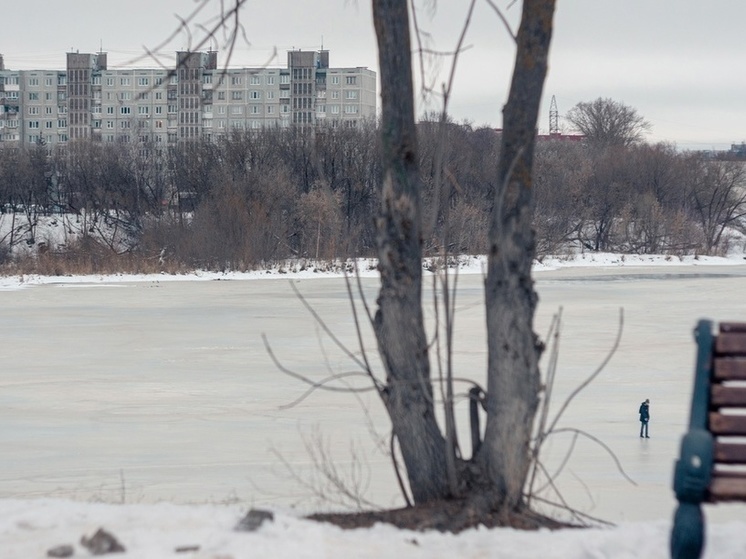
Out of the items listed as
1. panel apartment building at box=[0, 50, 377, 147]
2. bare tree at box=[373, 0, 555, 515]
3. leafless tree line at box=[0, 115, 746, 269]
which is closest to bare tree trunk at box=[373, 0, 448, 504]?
bare tree at box=[373, 0, 555, 515]

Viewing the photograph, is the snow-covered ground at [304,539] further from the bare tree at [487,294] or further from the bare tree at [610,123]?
the bare tree at [610,123]

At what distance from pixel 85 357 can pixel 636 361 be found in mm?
7288

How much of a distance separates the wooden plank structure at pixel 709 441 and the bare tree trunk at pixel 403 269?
1.20 meters

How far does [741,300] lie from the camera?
24719mm

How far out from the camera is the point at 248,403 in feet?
38.1

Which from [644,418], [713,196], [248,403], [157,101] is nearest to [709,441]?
[644,418]

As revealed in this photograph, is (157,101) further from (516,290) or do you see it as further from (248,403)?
(516,290)

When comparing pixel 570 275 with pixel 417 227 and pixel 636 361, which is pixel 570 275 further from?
pixel 417 227

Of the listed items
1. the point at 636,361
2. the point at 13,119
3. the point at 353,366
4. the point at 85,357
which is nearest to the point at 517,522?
A: the point at 353,366

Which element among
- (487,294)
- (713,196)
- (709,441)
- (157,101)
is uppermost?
(157,101)

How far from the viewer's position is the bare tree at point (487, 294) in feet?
14.3

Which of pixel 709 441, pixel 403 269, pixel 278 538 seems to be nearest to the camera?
pixel 709 441

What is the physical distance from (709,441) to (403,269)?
4.92 feet

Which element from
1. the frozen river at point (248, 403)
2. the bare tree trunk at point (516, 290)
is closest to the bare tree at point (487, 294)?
the bare tree trunk at point (516, 290)
